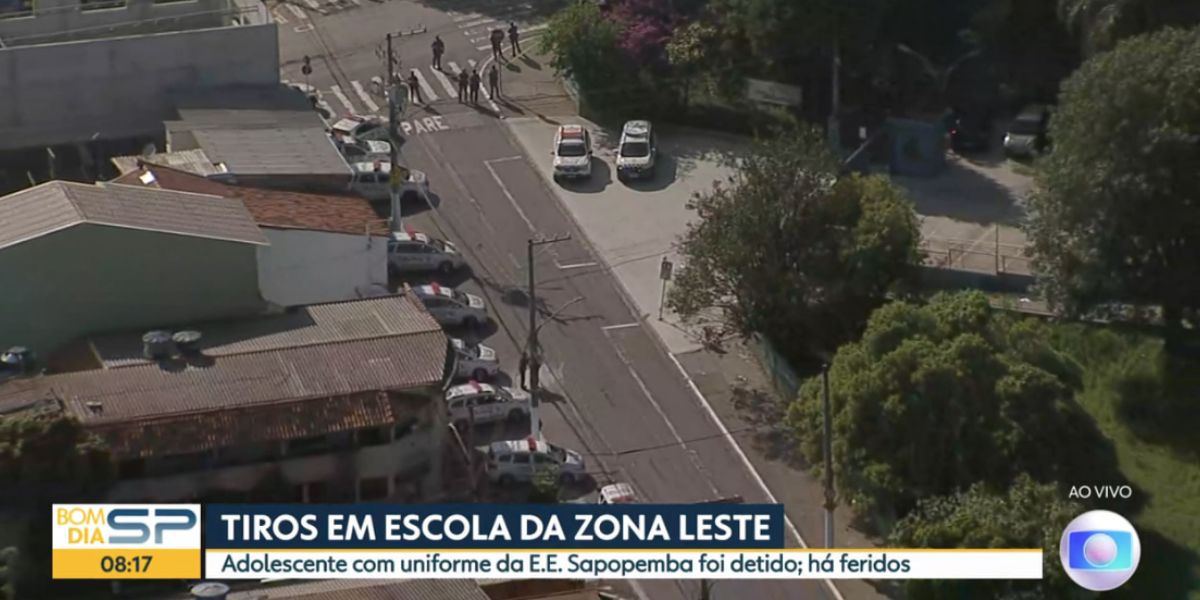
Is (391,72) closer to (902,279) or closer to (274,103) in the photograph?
(274,103)

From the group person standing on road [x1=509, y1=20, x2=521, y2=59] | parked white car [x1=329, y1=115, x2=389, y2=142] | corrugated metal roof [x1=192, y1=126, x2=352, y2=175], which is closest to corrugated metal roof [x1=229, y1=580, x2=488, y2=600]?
corrugated metal roof [x1=192, y1=126, x2=352, y2=175]

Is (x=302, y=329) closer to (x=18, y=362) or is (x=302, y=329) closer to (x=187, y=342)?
(x=187, y=342)

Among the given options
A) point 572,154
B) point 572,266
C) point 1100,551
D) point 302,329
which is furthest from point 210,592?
point 572,154

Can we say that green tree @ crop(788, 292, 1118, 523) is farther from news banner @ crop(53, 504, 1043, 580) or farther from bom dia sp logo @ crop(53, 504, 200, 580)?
bom dia sp logo @ crop(53, 504, 200, 580)

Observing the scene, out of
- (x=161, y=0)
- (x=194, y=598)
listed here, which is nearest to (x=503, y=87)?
(x=161, y=0)

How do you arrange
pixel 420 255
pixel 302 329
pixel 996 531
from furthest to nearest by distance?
1. pixel 420 255
2. pixel 302 329
3. pixel 996 531

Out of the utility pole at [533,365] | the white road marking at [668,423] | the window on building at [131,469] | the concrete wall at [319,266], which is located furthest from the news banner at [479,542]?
the concrete wall at [319,266]

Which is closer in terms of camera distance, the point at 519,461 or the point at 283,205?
the point at 519,461
